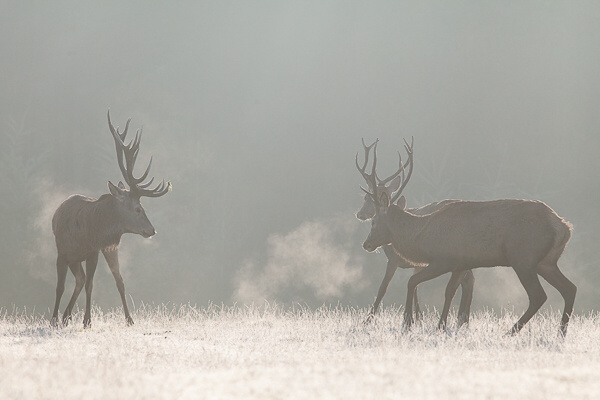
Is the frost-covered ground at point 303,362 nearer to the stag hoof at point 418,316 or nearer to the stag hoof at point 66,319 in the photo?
the stag hoof at point 66,319

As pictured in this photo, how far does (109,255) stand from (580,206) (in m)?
24.9

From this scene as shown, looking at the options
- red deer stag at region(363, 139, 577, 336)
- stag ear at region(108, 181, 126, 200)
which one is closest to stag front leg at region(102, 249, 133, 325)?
stag ear at region(108, 181, 126, 200)

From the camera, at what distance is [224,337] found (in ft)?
30.9

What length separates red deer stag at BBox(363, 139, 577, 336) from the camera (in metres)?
9.08

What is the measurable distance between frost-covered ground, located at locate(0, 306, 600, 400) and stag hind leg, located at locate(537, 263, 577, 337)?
35 cm

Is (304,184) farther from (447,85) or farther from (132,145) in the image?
(132,145)

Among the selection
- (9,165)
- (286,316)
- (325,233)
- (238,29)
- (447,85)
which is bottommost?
(286,316)

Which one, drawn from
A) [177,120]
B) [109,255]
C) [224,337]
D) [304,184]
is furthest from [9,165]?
[224,337]

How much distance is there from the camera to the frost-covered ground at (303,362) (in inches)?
220

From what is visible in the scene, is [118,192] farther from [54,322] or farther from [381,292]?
[381,292]

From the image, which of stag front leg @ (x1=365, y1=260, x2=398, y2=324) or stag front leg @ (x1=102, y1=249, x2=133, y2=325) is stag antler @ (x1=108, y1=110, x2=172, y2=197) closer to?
stag front leg @ (x1=102, y1=249, x2=133, y2=325)

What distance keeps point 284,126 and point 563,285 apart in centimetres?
3163

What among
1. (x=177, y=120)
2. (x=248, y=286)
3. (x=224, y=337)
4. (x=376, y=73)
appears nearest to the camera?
(x=224, y=337)

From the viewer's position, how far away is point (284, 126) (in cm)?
4019
